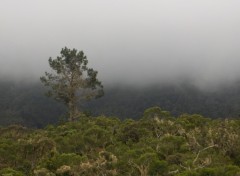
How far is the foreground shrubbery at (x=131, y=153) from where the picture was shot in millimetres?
26391

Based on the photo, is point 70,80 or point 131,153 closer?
point 131,153

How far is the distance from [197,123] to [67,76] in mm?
22398

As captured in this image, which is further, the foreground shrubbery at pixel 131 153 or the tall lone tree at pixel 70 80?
the tall lone tree at pixel 70 80

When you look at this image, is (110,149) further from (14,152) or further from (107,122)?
(107,122)

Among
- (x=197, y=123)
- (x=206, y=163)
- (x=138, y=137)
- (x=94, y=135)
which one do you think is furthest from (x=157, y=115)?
(x=206, y=163)

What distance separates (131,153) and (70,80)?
3494 centimetres

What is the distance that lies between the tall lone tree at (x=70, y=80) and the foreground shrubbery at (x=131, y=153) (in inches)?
696

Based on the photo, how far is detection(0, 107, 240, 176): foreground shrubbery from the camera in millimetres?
26391

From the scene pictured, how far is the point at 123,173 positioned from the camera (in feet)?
88.5

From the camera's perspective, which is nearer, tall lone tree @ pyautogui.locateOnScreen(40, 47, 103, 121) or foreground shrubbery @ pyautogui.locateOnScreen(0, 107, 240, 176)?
foreground shrubbery @ pyautogui.locateOnScreen(0, 107, 240, 176)

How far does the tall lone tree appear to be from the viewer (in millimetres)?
62094

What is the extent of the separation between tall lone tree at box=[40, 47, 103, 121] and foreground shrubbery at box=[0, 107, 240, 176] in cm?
1768

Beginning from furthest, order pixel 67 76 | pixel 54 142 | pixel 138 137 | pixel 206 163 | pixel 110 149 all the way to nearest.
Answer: pixel 67 76 < pixel 138 137 < pixel 54 142 < pixel 110 149 < pixel 206 163

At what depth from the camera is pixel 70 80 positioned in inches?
2454
